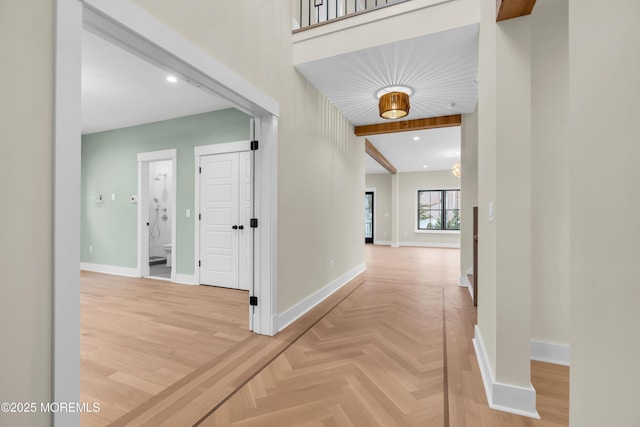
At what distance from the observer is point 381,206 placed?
10812mm

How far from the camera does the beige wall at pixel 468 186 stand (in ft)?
14.0

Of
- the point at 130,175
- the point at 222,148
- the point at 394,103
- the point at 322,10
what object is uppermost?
the point at 322,10

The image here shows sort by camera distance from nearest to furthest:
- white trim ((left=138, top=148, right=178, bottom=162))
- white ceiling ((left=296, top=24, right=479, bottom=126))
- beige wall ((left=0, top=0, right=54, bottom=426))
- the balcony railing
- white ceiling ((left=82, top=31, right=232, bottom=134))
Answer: beige wall ((left=0, top=0, right=54, bottom=426))
white ceiling ((left=296, top=24, right=479, bottom=126))
the balcony railing
white ceiling ((left=82, top=31, right=232, bottom=134))
white trim ((left=138, top=148, right=178, bottom=162))

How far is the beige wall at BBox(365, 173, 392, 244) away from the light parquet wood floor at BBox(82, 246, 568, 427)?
7.68 meters

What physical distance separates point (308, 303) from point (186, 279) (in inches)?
95.2

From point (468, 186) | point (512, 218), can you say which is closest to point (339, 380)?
point (512, 218)

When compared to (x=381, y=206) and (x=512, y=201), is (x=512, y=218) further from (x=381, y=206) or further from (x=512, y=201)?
(x=381, y=206)

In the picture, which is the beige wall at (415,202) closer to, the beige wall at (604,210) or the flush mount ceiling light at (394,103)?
the flush mount ceiling light at (394,103)

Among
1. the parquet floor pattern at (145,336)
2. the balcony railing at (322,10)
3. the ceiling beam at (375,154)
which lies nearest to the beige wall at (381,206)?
the ceiling beam at (375,154)

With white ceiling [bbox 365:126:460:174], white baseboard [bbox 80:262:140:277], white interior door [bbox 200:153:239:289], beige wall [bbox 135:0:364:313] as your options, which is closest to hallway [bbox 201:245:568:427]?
beige wall [bbox 135:0:364:313]

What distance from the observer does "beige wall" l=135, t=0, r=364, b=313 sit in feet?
6.58

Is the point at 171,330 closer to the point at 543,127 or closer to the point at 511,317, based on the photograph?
the point at 511,317

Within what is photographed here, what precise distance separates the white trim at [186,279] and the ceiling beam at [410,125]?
12.1 ft

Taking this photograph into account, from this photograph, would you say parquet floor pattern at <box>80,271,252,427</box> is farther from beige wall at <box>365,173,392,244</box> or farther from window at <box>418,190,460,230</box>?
window at <box>418,190,460,230</box>
